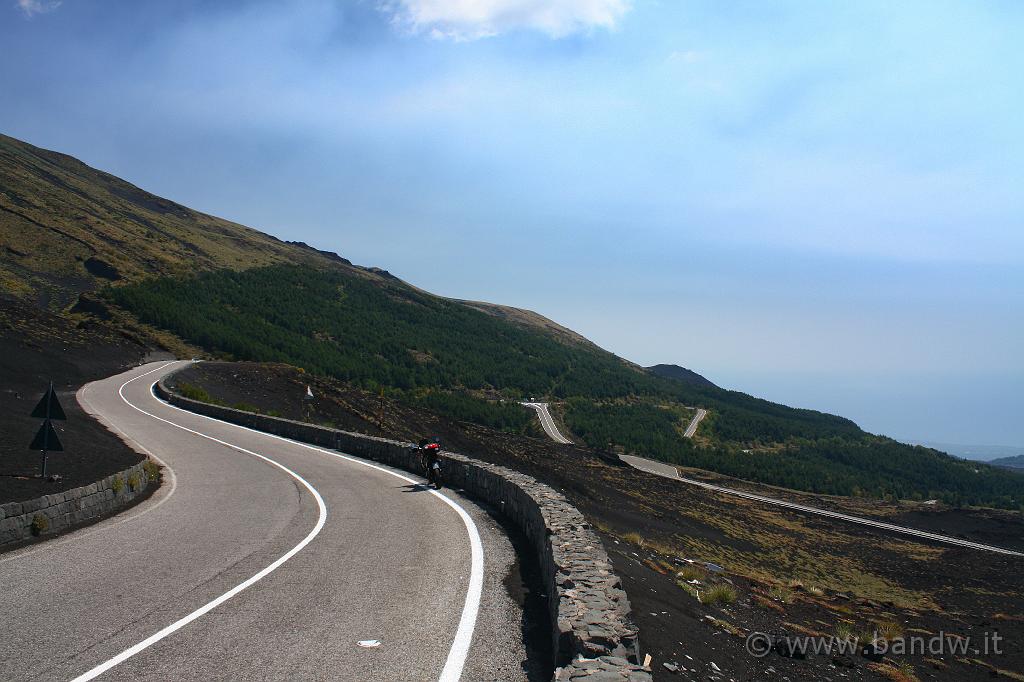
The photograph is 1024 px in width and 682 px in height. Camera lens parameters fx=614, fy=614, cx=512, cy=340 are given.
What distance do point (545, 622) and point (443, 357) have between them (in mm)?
124760

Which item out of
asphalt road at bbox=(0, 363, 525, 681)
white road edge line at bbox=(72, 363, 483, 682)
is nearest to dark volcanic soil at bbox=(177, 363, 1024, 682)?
white road edge line at bbox=(72, 363, 483, 682)

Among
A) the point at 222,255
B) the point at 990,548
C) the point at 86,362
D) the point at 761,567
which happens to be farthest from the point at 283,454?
the point at 222,255

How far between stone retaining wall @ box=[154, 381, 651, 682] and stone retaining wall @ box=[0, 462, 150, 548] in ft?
23.9

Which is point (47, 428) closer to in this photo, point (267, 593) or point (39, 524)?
point (39, 524)

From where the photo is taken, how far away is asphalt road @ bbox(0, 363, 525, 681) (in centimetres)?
505

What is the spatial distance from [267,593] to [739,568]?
20.3 m

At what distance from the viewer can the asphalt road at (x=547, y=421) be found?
95.4 m

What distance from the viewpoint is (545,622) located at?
21.4 ft

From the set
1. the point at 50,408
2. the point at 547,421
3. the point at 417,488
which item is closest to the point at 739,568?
the point at 417,488

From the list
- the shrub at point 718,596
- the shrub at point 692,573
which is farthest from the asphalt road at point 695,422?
the shrub at point 718,596

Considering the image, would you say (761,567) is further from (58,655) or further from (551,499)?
(58,655)

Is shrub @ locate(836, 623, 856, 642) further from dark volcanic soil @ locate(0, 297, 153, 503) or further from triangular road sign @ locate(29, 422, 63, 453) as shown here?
triangular road sign @ locate(29, 422, 63, 453)

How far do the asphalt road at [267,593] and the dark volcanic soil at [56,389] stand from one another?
1.95 meters

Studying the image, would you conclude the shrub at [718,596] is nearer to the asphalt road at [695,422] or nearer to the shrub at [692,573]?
the shrub at [692,573]
